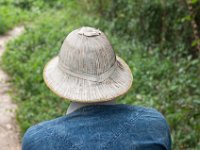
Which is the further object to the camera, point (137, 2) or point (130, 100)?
point (137, 2)

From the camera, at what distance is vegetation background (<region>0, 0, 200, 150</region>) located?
5.12 metres

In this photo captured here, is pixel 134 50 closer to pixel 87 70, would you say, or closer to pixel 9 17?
pixel 9 17

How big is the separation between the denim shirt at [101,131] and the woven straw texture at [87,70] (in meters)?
0.09

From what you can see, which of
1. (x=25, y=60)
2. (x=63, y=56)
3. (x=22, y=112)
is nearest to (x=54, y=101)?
(x=22, y=112)

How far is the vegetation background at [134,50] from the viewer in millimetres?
5121

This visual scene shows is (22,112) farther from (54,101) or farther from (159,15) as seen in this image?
(159,15)

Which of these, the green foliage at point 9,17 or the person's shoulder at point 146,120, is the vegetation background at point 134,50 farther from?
the person's shoulder at point 146,120

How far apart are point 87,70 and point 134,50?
15.5 ft

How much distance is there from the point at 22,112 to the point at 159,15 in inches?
129

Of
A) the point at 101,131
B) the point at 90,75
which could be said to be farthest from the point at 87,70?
the point at 101,131

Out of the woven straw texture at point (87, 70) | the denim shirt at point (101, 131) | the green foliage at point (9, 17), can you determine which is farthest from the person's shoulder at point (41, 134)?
the green foliage at point (9, 17)

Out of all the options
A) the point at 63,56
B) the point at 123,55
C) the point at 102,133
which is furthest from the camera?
the point at 123,55

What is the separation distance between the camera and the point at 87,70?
7.32 ft

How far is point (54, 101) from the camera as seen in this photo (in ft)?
18.3
